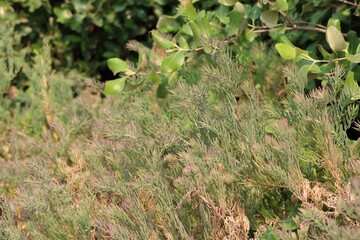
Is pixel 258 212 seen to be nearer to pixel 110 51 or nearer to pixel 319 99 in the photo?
pixel 319 99

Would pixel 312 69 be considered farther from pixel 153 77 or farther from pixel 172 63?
pixel 153 77

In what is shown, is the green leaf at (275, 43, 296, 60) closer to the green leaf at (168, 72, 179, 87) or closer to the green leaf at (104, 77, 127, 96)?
the green leaf at (168, 72, 179, 87)

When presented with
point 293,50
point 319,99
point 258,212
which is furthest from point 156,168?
point 293,50

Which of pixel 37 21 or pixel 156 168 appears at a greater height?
pixel 156 168

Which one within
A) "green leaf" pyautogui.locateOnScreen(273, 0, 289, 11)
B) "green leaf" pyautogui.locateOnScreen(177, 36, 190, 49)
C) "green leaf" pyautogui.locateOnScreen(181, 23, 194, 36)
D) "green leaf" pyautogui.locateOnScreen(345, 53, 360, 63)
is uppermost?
"green leaf" pyautogui.locateOnScreen(273, 0, 289, 11)

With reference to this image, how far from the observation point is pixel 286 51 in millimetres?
2398

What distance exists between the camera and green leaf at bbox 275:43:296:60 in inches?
94.1

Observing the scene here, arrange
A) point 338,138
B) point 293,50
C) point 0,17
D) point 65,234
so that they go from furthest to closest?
point 0,17
point 293,50
point 65,234
point 338,138

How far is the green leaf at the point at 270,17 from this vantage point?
263cm

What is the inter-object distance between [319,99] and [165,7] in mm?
2589

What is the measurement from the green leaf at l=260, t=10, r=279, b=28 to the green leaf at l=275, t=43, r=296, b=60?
0.27 m

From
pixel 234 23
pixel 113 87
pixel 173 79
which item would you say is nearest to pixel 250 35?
pixel 234 23

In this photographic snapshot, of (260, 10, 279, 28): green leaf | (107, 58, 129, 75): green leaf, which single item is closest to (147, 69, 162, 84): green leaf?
(107, 58, 129, 75): green leaf

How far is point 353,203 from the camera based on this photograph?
5.52 ft
